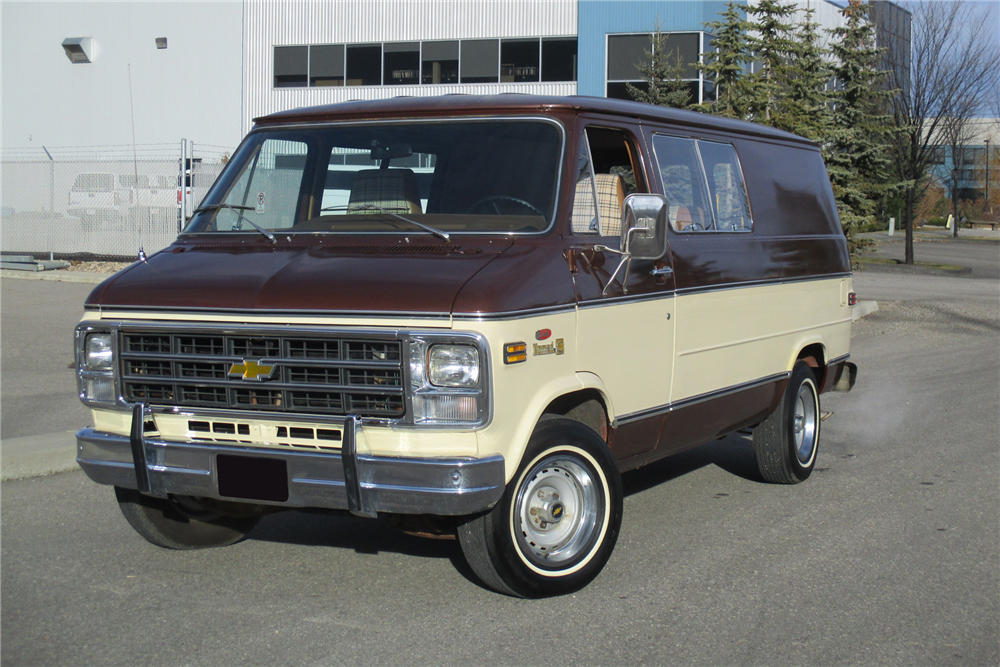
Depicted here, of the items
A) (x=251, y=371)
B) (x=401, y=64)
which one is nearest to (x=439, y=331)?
(x=251, y=371)

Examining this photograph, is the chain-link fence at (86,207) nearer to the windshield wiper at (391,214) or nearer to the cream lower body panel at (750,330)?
the cream lower body panel at (750,330)

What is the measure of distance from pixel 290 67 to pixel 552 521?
32103 mm

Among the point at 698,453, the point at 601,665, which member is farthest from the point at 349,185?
the point at 698,453

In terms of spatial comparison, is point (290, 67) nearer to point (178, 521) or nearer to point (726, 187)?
point (726, 187)

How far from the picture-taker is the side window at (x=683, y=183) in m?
5.70

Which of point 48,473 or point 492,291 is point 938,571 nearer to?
point 492,291

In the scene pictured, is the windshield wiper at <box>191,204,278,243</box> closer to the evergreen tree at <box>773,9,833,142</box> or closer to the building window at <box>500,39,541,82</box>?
the evergreen tree at <box>773,9,833,142</box>

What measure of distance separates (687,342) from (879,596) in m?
1.67

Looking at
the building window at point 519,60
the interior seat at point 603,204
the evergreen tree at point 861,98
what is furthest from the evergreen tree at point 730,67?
the building window at point 519,60

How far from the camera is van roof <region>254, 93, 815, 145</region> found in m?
5.11

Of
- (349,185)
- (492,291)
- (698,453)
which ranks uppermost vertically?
(349,185)

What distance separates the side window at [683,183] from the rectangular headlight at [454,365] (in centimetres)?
198

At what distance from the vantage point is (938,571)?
16.8 ft

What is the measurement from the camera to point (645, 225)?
16.0 feet
